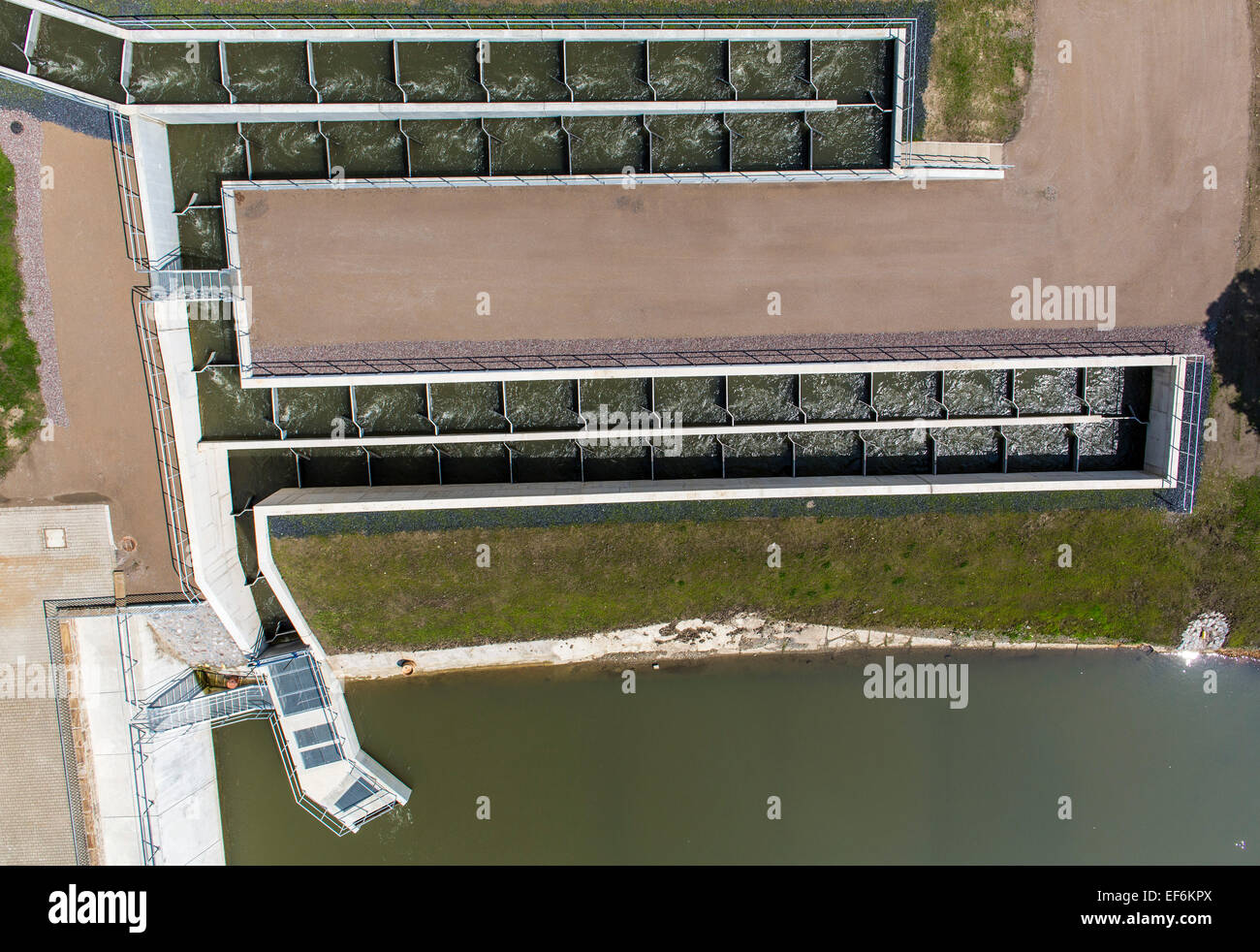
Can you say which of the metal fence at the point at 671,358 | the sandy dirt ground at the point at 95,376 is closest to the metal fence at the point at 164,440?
the sandy dirt ground at the point at 95,376

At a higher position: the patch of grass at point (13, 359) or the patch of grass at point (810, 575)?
the patch of grass at point (13, 359)

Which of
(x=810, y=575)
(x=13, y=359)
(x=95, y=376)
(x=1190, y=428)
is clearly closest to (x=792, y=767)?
(x=810, y=575)

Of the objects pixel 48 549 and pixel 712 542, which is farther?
pixel 712 542

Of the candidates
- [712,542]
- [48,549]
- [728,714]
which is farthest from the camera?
[728,714]

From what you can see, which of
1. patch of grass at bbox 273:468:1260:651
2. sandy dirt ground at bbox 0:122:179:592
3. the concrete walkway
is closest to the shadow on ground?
patch of grass at bbox 273:468:1260:651

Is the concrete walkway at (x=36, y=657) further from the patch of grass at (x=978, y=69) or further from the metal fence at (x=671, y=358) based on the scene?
the patch of grass at (x=978, y=69)
